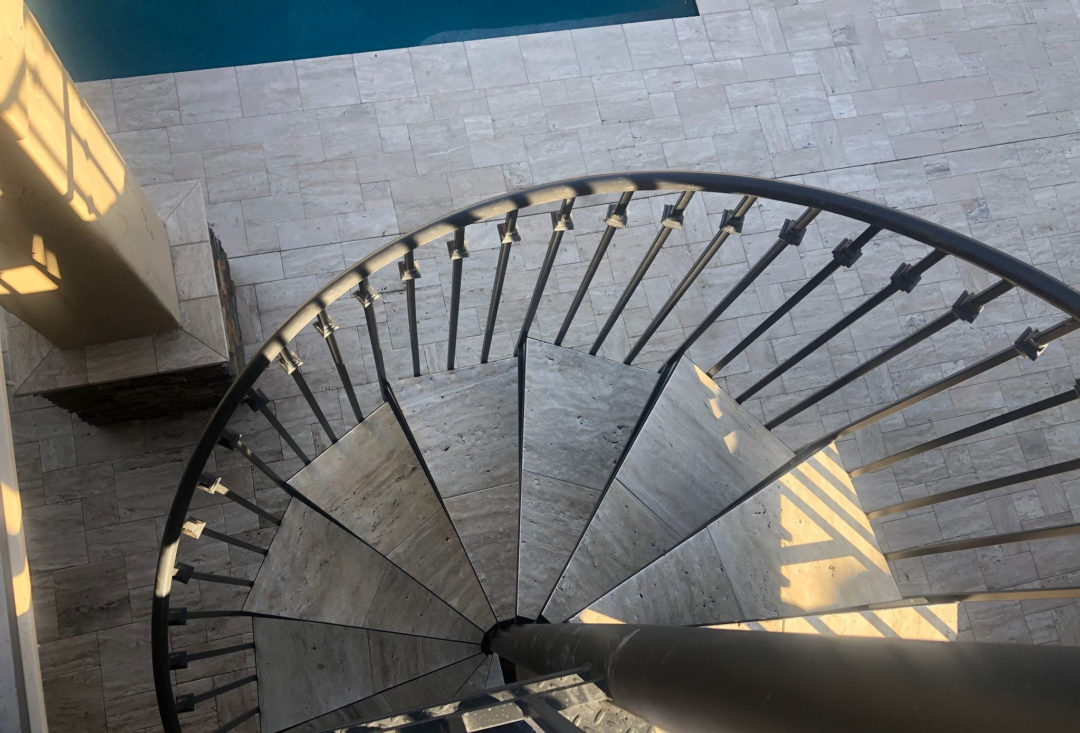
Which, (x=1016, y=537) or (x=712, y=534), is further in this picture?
(x=712, y=534)

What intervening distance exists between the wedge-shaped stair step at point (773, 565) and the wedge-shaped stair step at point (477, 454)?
0.52 meters

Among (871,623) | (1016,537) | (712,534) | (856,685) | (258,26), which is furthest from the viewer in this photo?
(258,26)

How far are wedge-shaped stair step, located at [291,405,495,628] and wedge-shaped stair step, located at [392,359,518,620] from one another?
3.4 inches

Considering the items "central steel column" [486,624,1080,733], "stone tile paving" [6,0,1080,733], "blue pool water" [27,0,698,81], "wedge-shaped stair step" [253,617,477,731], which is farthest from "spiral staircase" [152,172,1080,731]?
"blue pool water" [27,0,698,81]

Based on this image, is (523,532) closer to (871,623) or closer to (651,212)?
(871,623)

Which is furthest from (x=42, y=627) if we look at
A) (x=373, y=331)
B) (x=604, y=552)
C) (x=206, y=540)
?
(x=604, y=552)

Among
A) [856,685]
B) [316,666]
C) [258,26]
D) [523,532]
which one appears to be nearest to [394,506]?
[523,532]

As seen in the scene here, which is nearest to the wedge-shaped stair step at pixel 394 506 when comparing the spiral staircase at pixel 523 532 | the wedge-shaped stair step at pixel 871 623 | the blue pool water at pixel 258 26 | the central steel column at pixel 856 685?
the spiral staircase at pixel 523 532

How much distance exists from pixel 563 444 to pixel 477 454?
0.43m

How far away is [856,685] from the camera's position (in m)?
1.03

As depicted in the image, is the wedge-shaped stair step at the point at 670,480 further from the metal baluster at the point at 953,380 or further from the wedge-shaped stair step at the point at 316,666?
the wedge-shaped stair step at the point at 316,666

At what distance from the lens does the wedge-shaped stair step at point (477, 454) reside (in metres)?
3.87

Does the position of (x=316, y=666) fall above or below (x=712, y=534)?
below

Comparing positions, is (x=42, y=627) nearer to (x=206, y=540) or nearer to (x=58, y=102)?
(x=206, y=540)
